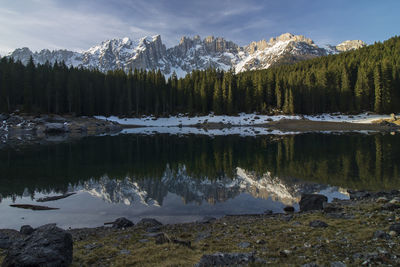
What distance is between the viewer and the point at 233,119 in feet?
315

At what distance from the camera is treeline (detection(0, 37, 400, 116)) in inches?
3314

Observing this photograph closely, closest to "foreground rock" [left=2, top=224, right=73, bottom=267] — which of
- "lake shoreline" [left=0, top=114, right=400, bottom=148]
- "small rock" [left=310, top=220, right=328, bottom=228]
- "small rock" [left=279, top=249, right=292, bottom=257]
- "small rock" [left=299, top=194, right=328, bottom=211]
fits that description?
"small rock" [left=279, top=249, right=292, bottom=257]

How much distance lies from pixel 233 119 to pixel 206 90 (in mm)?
21394

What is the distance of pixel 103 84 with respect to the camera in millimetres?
109750

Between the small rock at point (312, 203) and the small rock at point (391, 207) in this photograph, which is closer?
the small rock at point (391, 207)

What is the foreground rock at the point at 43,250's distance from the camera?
6572 millimetres

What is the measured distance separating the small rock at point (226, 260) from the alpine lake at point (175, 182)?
24.7 feet

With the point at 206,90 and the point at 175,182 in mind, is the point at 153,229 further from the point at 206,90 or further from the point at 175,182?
the point at 206,90

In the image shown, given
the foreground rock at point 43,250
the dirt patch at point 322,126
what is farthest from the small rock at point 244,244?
the dirt patch at point 322,126

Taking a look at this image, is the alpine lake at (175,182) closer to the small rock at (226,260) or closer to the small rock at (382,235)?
the small rock at (382,235)

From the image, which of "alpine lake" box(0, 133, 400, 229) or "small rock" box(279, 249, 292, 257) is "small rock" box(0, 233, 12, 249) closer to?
"alpine lake" box(0, 133, 400, 229)

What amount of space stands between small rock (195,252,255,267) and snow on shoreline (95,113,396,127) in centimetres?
8555

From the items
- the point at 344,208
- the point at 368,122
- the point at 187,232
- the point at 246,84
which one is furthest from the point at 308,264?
the point at 246,84

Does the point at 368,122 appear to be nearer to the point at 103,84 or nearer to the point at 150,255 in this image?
the point at 150,255
